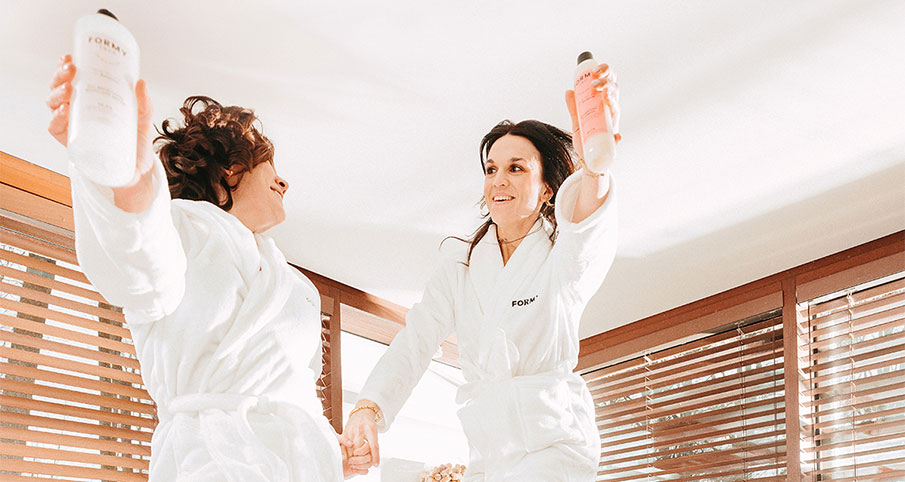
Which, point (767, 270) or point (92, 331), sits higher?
point (767, 270)

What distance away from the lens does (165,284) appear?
1.06m

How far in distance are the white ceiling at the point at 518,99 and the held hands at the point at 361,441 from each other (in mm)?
792

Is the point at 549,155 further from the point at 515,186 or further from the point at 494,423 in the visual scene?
the point at 494,423

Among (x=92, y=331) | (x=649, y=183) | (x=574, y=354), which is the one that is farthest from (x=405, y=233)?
(x=574, y=354)

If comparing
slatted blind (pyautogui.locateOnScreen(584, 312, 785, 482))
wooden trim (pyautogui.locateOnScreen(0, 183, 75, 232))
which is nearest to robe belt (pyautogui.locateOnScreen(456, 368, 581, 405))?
wooden trim (pyautogui.locateOnScreen(0, 183, 75, 232))

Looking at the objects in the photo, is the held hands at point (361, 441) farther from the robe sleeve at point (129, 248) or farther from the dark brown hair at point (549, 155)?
the robe sleeve at point (129, 248)

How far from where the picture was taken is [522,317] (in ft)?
4.90

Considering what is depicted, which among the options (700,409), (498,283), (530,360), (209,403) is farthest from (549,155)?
(700,409)

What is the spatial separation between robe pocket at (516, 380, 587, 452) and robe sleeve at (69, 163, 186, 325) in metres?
0.59

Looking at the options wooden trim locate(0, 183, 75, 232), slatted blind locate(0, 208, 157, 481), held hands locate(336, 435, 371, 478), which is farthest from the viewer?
wooden trim locate(0, 183, 75, 232)

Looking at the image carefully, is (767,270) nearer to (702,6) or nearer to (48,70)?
(702,6)

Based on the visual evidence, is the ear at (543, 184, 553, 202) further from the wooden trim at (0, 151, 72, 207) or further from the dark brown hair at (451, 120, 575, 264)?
the wooden trim at (0, 151, 72, 207)

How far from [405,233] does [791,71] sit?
119cm

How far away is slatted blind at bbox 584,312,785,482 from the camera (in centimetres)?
311
